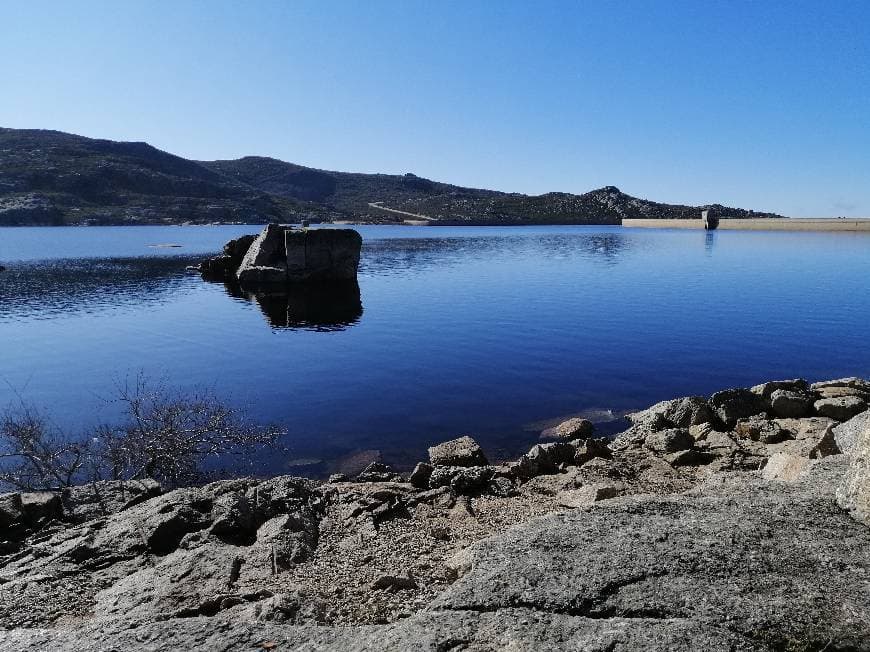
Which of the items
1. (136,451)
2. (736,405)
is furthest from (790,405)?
(136,451)

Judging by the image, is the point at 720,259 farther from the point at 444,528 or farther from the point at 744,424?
the point at 444,528

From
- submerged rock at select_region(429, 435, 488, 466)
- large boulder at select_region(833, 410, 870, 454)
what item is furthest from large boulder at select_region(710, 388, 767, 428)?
submerged rock at select_region(429, 435, 488, 466)

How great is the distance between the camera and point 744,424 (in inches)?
544

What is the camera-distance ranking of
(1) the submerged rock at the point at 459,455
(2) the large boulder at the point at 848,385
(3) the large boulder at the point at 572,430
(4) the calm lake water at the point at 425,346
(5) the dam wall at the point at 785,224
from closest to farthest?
(1) the submerged rock at the point at 459,455 < (3) the large boulder at the point at 572,430 < (2) the large boulder at the point at 848,385 < (4) the calm lake water at the point at 425,346 < (5) the dam wall at the point at 785,224

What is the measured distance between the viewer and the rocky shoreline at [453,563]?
4.51 meters

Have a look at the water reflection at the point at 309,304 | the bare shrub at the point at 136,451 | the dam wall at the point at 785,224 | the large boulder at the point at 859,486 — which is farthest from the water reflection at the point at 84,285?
the dam wall at the point at 785,224

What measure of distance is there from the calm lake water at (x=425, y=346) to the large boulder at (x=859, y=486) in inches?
369

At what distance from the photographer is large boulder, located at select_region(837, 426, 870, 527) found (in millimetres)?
5664

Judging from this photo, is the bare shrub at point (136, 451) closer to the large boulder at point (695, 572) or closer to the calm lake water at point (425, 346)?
the calm lake water at point (425, 346)

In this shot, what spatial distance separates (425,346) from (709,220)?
16342 centimetres

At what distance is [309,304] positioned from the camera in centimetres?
4209

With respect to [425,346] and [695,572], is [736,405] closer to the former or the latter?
[695,572]

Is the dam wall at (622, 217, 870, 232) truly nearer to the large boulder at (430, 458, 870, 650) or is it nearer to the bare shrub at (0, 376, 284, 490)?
the bare shrub at (0, 376, 284, 490)

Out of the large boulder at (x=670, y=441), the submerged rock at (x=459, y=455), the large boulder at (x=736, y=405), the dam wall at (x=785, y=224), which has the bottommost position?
the submerged rock at (x=459, y=455)
